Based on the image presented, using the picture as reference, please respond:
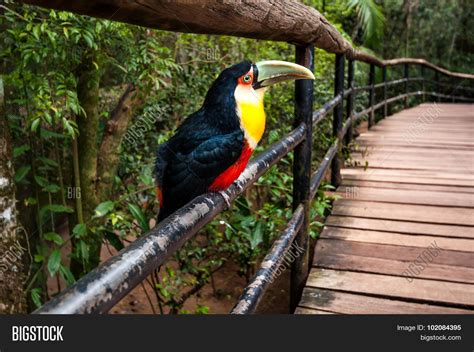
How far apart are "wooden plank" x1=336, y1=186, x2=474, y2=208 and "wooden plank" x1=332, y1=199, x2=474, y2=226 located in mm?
67

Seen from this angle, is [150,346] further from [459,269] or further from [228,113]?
[459,269]

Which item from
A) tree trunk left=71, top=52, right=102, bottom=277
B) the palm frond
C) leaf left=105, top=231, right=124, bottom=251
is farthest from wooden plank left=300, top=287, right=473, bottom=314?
the palm frond

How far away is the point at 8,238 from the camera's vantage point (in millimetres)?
1999

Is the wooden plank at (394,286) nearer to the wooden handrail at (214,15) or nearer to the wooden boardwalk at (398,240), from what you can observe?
the wooden boardwalk at (398,240)

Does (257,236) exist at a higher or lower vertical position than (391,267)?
higher

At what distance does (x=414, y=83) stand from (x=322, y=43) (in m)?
10.4

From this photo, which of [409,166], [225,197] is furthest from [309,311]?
[409,166]

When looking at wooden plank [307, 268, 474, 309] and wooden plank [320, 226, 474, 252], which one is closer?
wooden plank [307, 268, 474, 309]

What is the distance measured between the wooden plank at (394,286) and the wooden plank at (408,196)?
0.93 m

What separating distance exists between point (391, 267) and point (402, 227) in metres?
0.44

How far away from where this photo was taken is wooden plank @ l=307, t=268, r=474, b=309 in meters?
1.79

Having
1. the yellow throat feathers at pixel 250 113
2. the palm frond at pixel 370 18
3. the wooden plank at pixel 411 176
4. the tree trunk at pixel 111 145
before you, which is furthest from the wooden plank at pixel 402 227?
the palm frond at pixel 370 18

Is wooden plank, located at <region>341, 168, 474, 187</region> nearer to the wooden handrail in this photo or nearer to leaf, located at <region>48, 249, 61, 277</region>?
the wooden handrail

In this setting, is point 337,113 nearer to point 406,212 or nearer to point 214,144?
point 406,212
